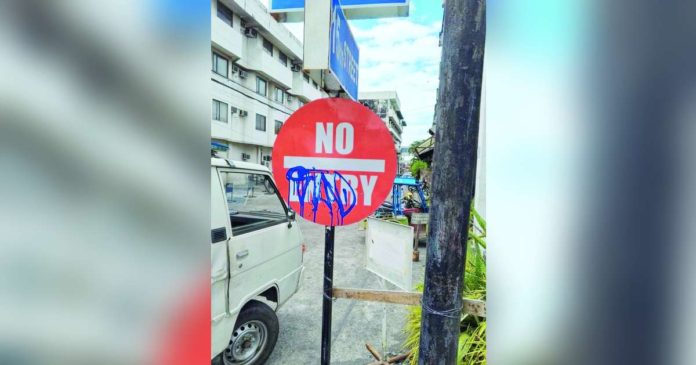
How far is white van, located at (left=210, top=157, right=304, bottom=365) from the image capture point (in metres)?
2.38

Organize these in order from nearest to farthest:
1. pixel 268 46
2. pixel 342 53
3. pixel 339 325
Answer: pixel 342 53
pixel 339 325
pixel 268 46

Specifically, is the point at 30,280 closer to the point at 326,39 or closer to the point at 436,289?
the point at 326,39

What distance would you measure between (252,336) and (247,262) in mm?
733

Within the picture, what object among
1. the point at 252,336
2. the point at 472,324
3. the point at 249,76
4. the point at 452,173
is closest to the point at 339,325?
the point at 252,336

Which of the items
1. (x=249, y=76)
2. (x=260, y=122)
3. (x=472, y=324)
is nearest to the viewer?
(x=472, y=324)

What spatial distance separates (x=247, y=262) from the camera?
2654 mm

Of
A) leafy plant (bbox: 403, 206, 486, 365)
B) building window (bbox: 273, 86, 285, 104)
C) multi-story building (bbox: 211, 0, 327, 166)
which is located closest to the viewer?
leafy plant (bbox: 403, 206, 486, 365)

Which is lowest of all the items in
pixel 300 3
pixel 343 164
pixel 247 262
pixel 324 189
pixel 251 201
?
pixel 247 262

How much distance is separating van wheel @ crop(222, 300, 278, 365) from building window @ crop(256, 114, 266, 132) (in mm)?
21800

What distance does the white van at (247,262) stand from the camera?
93.7 inches

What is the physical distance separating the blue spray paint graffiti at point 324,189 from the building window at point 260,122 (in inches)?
901

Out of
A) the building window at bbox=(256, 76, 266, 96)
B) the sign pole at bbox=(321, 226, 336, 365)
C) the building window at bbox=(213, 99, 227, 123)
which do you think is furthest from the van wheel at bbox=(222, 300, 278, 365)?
the building window at bbox=(256, 76, 266, 96)

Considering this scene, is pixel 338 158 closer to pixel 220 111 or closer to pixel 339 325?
pixel 339 325

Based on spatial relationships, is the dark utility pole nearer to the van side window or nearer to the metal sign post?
the metal sign post
